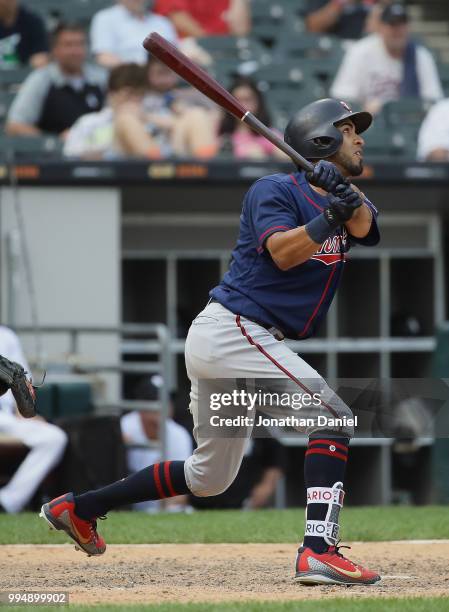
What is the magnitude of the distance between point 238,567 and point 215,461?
0.70 meters

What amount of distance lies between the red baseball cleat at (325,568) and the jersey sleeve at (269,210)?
981 millimetres

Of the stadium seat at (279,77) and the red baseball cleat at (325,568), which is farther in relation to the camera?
the stadium seat at (279,77)

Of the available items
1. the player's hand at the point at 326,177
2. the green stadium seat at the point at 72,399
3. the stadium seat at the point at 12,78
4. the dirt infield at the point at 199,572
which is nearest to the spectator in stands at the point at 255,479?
the green stadium seat at the point at 72,399

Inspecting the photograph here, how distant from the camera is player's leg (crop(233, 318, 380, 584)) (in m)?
4.16

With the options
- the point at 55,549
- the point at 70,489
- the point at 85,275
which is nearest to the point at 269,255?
the point at 55,549

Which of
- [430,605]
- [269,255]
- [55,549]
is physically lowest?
[55,549]

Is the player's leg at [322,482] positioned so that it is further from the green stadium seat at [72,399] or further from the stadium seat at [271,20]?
the stadium seat at [271,20]

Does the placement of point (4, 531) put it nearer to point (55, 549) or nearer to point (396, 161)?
point (55, 549)

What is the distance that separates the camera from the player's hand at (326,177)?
4.07 m

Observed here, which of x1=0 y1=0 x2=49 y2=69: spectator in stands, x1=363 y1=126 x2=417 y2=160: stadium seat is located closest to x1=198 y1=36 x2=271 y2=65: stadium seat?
x1=0 y1=0 x2=49 y2=69: spectator in stands

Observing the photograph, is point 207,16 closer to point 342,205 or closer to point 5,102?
point 5,102

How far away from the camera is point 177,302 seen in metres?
10.4

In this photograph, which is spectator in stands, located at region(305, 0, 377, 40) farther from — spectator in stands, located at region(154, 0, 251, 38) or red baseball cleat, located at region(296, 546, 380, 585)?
red baseball cleat, located at region(296, 546, 380, 585)

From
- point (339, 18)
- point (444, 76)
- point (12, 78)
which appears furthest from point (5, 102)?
point (444, 76)
